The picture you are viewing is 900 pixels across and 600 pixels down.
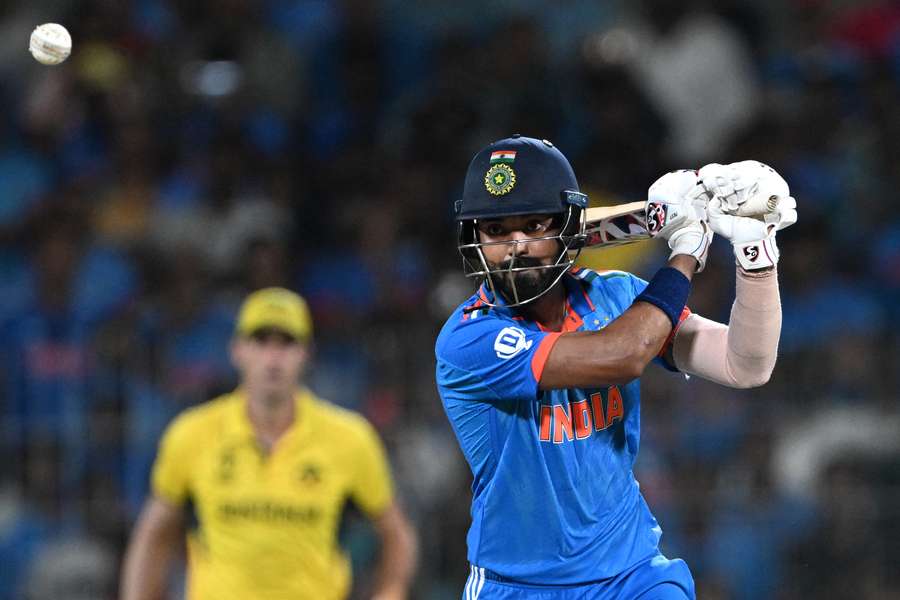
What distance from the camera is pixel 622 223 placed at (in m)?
4.78

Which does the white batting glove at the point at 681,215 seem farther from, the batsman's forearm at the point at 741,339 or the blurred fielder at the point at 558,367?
the batsman's forearm at the point at 741,339

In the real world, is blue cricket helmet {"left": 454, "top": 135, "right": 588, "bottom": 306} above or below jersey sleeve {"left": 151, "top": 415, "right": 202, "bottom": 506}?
above

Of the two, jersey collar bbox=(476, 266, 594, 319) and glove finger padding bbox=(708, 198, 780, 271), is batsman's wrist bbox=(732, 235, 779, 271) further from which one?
jersey collar bbox=(476, 266, 594, 319)

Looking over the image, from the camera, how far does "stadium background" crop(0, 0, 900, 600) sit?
8.22 meters

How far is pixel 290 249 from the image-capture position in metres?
9.56

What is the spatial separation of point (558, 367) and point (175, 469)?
303cm

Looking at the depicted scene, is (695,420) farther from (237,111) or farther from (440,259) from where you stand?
(237,111)

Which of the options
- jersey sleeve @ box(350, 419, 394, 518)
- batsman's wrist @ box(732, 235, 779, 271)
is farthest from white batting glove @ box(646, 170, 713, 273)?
jersey sleeve @ box(350, 419, 394, 518)

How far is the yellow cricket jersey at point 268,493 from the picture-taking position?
22.0ft

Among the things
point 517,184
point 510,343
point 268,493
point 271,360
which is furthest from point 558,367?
point 271,360

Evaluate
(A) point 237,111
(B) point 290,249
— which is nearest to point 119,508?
(B) point 290,249

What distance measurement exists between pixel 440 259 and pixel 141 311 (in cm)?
184

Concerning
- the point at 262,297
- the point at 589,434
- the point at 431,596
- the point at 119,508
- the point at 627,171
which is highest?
the point at 627,171

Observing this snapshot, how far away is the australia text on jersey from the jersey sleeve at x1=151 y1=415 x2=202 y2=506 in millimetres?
2825
